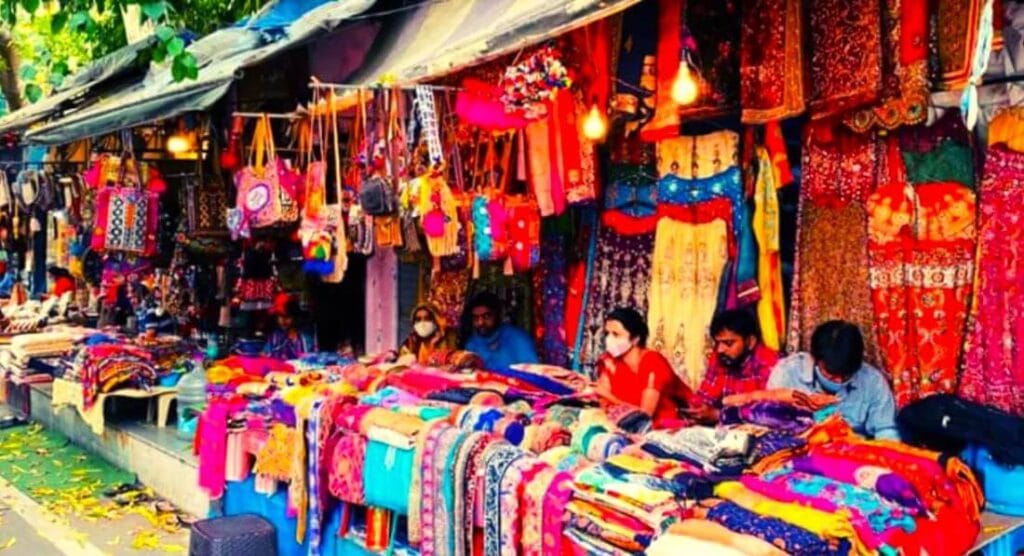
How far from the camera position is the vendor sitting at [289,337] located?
9.46m

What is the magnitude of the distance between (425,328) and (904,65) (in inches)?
157

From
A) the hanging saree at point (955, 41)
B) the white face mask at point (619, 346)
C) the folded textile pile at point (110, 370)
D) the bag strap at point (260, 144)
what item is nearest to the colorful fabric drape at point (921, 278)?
the hanging saree at point (955, 41)

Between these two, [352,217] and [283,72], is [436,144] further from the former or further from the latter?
[283,72]

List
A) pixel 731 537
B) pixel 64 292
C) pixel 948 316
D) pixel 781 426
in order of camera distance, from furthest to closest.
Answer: pixel 64 292, pixel 948 316, pixel 781 426, pixel 731 537

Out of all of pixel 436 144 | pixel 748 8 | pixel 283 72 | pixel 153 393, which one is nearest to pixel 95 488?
pixel 153 393

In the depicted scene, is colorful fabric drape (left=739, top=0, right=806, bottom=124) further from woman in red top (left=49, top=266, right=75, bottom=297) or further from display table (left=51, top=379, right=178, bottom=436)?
woman in red top (left=49, top=266, right=75, bottom=297)

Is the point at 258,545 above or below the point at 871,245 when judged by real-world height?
below

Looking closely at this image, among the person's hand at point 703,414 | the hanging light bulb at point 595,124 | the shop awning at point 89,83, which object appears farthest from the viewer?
the shop awning at point 89,83

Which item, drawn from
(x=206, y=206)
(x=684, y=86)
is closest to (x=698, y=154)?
(x=684, y=86)

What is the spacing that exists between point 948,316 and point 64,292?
37.9 feet

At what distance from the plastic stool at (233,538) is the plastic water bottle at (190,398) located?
2.44m

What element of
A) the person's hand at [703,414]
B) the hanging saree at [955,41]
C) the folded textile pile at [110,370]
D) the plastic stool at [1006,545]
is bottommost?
the plastic stool at [1006,545]

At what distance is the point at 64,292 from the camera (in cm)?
1317

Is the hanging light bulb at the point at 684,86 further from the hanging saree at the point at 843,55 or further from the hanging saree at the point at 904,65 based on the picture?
the hanging saree at the point at 904,65
